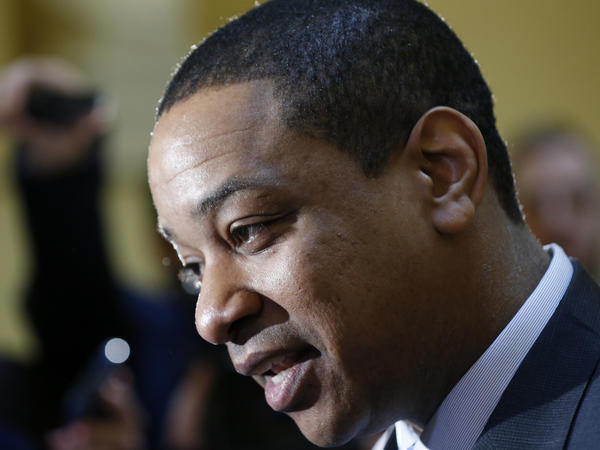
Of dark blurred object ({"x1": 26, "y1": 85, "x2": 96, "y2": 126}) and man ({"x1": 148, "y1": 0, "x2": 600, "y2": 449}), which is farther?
dark blurred object ({"x1": 26, "y1": 85, "x2": 96, "y2": 126})

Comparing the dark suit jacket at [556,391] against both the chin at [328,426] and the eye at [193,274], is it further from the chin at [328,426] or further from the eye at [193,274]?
the eye at [193,274]

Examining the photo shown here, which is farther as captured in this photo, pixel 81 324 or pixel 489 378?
pixel 81 324

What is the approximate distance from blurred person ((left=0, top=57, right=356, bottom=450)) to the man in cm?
133

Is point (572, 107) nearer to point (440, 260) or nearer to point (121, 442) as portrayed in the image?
point (121, 442)

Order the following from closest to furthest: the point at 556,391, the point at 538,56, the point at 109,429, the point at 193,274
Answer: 1. the point at 556,391
2. the point at 193,274
3. the point at 109,429
4. the point at 538,56

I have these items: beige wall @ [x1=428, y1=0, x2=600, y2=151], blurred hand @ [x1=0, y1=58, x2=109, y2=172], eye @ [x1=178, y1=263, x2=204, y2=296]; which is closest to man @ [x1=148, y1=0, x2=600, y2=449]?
eye @ [x1=178, y1=263, x2=204, y2=296]

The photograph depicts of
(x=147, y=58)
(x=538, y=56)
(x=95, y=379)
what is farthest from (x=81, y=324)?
(x=147, y=58)

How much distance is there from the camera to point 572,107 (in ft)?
16.5

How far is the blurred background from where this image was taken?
4.98 metres

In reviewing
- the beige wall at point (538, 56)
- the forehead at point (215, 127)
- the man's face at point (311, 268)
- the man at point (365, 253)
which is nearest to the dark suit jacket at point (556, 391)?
the man at point (365, 253)

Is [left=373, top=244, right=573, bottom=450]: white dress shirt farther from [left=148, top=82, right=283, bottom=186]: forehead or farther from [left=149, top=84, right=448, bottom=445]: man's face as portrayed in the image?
[left=148, top=82, right=283, bottom=186]: forehead

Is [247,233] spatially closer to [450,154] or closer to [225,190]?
[225,190]

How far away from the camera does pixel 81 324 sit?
2984 mm

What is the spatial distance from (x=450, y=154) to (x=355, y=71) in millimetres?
215
